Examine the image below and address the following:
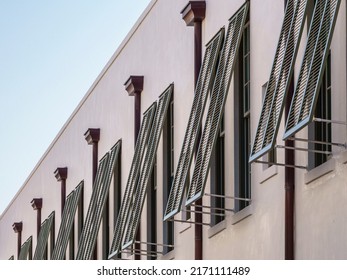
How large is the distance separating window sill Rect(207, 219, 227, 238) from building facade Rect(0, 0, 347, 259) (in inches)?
2.3

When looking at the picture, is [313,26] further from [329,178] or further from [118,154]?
[118,154]

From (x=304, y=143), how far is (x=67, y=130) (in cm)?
2641

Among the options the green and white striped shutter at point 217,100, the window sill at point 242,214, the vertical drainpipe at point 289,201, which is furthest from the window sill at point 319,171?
the green and white striped shutter at point 217,100

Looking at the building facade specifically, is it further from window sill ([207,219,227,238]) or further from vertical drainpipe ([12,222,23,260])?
vertical drainpipe ([12,222,23,260])

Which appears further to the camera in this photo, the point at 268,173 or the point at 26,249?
the point at 26,249

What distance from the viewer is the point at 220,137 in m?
25.4

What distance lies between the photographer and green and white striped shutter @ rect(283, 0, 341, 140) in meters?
17.9

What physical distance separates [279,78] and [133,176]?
38.5ft

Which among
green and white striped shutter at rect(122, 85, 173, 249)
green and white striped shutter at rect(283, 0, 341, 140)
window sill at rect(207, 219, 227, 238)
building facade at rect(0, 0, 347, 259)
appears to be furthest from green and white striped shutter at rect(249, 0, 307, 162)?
green and white striped shutter at rect(122, 85, 173, 249)

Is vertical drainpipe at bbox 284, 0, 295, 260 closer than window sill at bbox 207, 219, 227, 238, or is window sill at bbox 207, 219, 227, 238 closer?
vertical drainpipe at bbox 284, 0, 295, 260

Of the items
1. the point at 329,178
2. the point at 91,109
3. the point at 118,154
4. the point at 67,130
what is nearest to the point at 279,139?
the point at 329,178

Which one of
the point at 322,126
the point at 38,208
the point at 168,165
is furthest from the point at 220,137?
the point at 38,208

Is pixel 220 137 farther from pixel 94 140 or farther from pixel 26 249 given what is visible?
pixel 26 249

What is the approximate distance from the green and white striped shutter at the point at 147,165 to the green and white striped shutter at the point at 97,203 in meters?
4.80
